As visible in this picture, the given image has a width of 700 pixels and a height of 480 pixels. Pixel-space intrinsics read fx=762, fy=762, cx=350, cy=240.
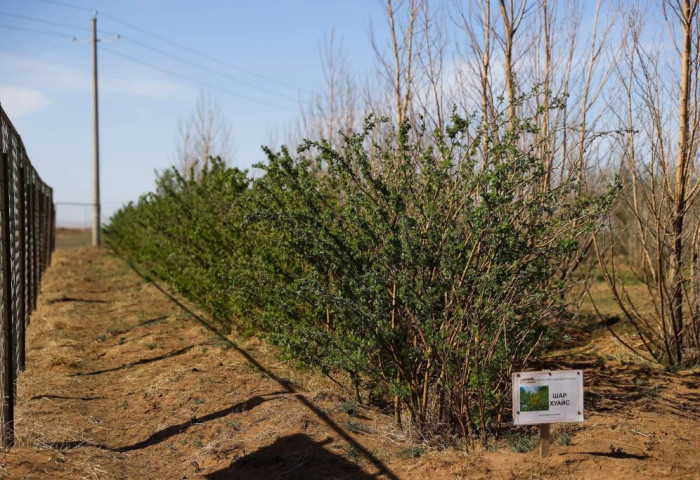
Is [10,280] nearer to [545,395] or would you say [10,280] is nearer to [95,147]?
[545,395]

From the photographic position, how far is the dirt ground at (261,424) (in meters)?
4.59

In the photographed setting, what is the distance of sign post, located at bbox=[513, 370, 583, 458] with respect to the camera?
14.4ft

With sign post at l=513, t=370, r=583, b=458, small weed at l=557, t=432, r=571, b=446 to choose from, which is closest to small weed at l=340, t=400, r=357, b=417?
small weed at l=557, t=432, r=571, b=446

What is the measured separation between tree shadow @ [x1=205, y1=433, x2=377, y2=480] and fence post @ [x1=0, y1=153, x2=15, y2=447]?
1.41m

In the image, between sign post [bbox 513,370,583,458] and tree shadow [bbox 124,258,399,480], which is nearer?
sign post [bbox 513,370,583,458]

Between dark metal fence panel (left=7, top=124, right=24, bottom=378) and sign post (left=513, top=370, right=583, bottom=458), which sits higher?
dark metal fence panel (left=7, top=124, right=24, bottom=378)

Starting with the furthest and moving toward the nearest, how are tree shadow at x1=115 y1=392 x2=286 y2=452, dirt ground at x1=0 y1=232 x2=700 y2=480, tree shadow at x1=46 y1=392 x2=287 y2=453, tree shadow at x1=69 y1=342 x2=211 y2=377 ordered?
1. tree shadow at x1=69 y1=342 x2=211 y2=377
2. tree shadow at x1=115 y1=392 x2=286 y2=452
3. tree shadow at x1=46 y1=392 x2=287 y2=453
4. dirt ground at x1=0 y1=232 x2=700 y2=480

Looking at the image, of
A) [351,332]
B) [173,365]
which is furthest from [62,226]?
[351,332]

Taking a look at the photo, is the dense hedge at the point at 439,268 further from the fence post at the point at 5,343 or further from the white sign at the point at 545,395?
the fence post at the point at 5,343

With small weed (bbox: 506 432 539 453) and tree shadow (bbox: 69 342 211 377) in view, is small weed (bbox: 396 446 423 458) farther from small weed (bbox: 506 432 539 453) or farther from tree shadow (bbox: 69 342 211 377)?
tree shadow (bbox: 69 342 211 377)

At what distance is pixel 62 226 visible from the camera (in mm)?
52031

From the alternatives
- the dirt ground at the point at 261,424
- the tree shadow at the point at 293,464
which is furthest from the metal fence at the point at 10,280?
the tree shadow at the point at 293,464

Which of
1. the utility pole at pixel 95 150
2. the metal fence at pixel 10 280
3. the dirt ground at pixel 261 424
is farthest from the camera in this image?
the utility pole at pixel 95 150

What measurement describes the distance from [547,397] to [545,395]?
0.02 m
